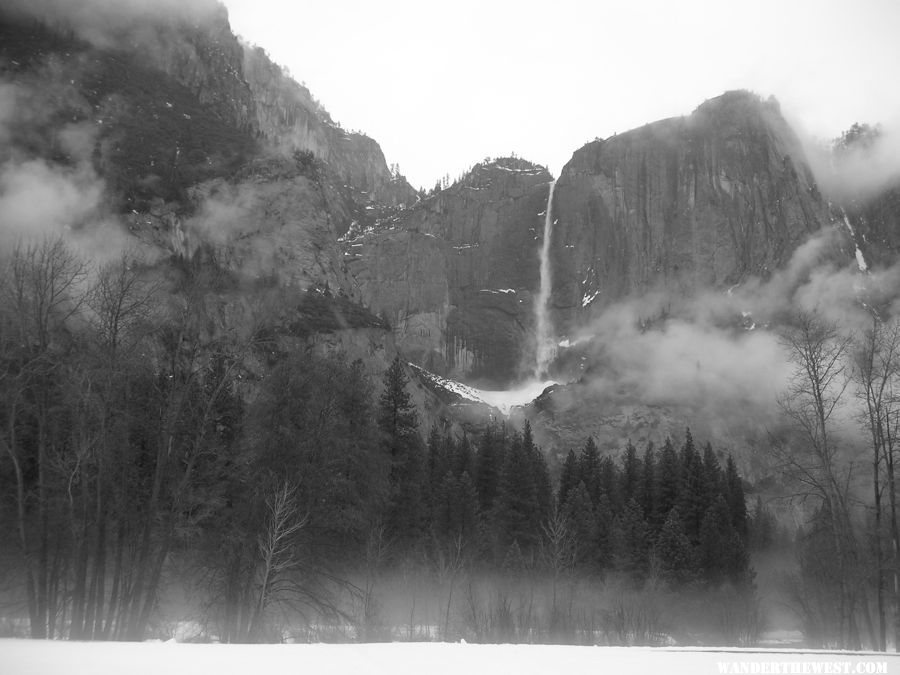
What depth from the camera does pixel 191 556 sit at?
27125 millimetres

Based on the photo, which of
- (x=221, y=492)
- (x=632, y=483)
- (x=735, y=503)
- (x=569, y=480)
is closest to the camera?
(x=221, y=492)

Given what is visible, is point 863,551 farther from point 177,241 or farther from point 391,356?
point 177,241

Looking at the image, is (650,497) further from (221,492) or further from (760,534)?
(221,492)

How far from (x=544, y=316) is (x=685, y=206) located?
44.8m

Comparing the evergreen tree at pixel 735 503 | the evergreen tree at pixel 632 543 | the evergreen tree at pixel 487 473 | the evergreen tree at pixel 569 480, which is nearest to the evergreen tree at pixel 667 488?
the evergreen tree at pixel 632 543

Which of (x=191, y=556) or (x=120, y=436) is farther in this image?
(x=191, y=556)

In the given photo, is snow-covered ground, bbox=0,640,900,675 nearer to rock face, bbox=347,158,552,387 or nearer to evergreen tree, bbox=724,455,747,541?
evergreen tree, bbox=724,455,747,541

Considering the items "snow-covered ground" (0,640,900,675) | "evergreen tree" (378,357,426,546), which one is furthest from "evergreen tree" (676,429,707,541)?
"snow-covered ground" (0,640,900,675)

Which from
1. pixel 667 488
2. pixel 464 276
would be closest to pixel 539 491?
pixel 667 488

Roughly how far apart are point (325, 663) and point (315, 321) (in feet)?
254

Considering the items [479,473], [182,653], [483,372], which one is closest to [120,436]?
[182,653]

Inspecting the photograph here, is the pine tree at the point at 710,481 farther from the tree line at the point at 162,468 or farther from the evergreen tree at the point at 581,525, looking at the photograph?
the tree line at the point at 162,468

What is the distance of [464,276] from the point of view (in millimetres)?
189875

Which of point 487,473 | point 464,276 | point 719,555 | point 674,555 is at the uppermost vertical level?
point 464,276
